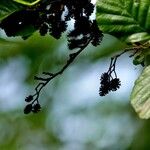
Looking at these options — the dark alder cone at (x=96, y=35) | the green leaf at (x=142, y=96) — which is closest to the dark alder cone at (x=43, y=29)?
the dark alder cone at (x=96, y=35)

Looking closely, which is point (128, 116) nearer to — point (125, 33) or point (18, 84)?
point (18, 84)

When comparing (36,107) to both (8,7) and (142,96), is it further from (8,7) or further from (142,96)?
(142,96)

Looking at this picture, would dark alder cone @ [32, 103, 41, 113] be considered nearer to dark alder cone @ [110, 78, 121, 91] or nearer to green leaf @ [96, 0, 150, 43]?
dark alder cone @ [110, 78, 121, 91]

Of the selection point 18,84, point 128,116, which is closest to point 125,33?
point 128,116

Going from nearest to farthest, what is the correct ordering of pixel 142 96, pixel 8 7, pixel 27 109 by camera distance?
pixel 142 96, pixel 8 7, pixel 27 109

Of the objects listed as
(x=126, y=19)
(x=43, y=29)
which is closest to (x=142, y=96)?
(x=126, y=19)

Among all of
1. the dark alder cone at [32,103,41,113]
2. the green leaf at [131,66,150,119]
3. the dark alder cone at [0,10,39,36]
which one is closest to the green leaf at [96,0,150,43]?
the green leaf at [131,66,150,119]

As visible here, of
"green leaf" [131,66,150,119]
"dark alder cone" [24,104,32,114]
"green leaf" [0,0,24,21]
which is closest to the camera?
"green leaf" [131,66,150,119]
